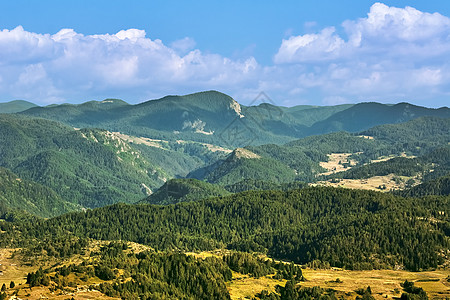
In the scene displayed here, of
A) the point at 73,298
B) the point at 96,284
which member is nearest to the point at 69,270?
the point at 96,284

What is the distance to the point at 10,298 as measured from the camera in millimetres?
164750

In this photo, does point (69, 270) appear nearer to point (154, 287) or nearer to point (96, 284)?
point (96, 284)

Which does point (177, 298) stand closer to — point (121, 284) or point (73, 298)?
point (121, 284)

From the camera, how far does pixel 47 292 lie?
575 ft

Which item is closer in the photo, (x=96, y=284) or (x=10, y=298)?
(x=10, y=298)

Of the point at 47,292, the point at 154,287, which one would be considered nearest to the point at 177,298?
the point at 154,287

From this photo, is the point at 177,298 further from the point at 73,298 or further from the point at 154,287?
the point at 73,298

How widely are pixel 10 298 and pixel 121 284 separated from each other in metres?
38.3

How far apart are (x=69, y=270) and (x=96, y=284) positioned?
13932 millimetres

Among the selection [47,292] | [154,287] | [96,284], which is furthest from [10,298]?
[154,287]

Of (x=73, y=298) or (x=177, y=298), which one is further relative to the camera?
(x=177, y=298)

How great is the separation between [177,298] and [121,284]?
778 inches

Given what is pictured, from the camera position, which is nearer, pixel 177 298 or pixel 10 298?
pixel 10 298

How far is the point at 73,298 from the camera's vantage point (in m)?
172
